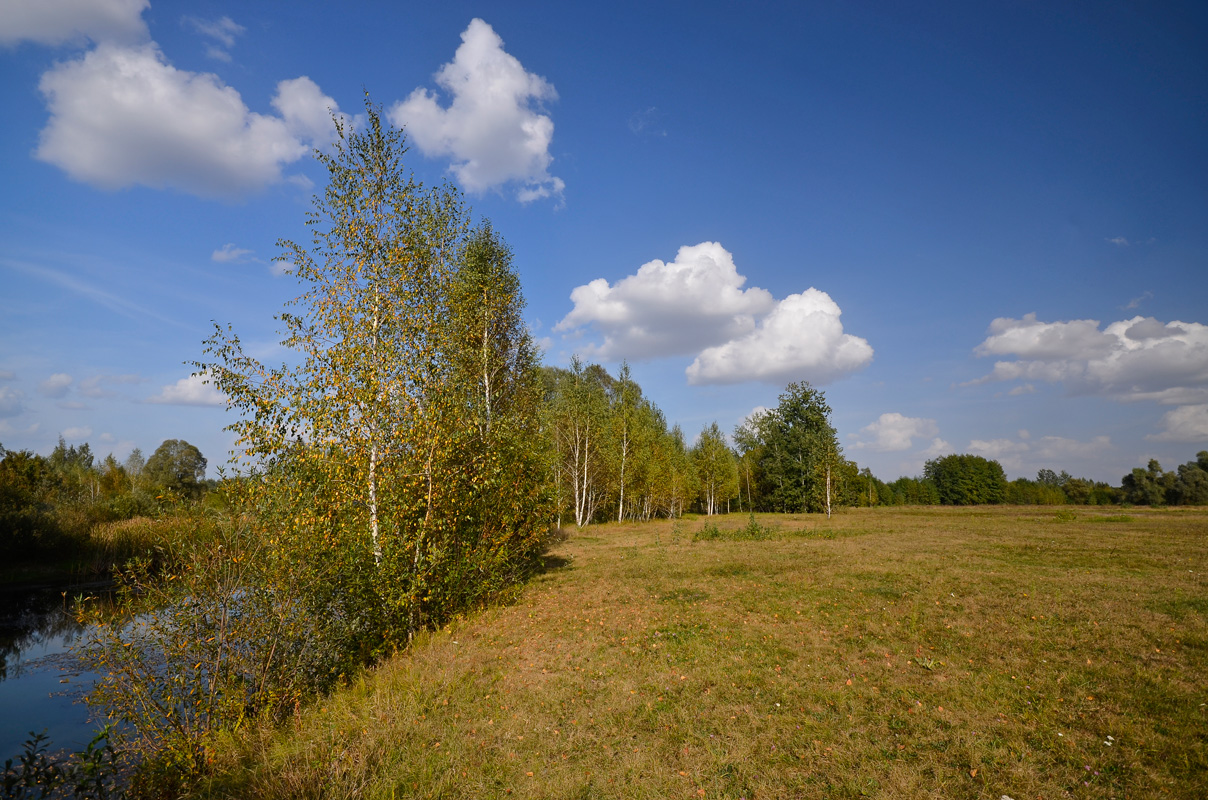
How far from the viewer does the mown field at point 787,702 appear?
21.4 feet

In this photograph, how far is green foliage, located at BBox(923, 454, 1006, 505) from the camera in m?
101

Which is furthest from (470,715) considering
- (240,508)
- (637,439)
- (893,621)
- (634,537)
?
(637,439)

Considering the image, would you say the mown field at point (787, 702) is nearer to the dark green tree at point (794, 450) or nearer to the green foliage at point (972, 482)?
the dark green tree at point (794, 450)

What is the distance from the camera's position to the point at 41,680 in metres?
13.3

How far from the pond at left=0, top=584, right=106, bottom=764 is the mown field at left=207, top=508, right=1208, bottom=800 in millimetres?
4818

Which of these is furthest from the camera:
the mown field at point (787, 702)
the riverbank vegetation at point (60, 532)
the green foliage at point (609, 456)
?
the green foliage at point (609, 456)

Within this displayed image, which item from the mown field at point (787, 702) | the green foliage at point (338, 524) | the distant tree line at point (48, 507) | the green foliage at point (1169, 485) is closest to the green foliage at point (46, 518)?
the distant tree line at point (48, 507)

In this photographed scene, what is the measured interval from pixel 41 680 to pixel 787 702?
18.5m

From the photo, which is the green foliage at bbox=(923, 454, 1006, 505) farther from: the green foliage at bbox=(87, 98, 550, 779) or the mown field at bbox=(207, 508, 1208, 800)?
the green foliage at bbox=(87, 98, 550, 779)

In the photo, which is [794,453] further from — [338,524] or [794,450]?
[338,524]

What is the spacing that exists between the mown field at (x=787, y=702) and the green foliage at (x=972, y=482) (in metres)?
102

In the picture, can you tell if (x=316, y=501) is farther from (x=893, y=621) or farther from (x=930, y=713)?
(x=893, y=621)

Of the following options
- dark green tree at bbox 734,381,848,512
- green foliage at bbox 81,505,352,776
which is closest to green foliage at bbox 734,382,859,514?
dark green tree at bbox 734,381,848,512

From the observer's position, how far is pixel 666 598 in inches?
623
